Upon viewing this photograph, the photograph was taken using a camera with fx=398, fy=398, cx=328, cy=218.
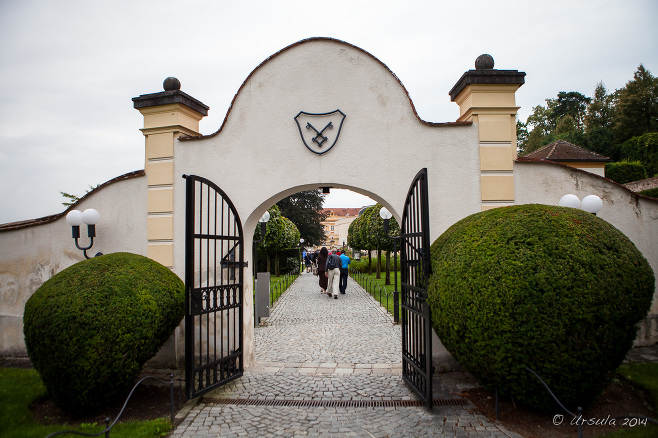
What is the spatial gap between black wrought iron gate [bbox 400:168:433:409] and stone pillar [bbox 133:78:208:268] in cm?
362

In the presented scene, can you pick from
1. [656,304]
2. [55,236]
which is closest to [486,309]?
[656,304]

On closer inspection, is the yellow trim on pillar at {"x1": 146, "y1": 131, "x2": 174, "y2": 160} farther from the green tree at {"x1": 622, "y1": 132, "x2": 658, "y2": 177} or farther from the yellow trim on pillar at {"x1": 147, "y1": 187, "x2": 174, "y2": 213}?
the green tree at {"x1": 622, "y1": 132, "x2": 658, "y2": 177}

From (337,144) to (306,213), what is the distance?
30209 millimetres

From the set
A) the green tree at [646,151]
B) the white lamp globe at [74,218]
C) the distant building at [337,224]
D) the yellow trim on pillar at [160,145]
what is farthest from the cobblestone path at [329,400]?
the distant building at [337,224]

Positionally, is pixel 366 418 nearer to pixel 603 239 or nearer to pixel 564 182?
pixel 603 239

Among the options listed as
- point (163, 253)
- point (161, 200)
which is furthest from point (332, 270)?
point (161, 200)

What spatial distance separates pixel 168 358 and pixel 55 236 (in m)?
2.93

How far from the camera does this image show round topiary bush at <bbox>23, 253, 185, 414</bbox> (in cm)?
407

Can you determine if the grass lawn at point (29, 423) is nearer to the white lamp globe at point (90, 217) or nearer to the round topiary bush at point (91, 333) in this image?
the round topiary bush at point (91, 333)

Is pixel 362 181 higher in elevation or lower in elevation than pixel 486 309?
higher

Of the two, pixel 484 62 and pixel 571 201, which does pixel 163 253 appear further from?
pixel 571 201

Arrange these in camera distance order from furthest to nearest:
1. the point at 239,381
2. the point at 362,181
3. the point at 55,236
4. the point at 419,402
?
the point at 55,236 → the point at 362,181 → the point at 239,381 → the point at 419,402

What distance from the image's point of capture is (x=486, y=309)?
12.2 ft

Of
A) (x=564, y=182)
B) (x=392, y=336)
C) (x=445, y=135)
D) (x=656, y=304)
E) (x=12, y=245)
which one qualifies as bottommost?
(x=392, y=336)
